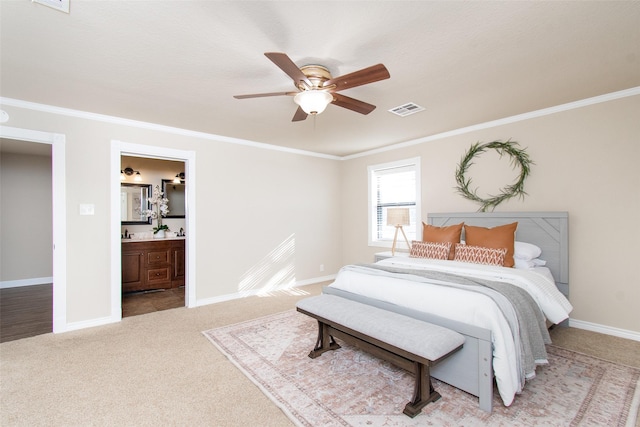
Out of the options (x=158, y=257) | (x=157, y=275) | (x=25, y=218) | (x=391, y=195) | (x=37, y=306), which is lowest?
(x=37, y=306)

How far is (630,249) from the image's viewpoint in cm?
301

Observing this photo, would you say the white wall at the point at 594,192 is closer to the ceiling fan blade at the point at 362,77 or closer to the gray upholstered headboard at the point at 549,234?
the gray upholstered headboard at the point at 549,234

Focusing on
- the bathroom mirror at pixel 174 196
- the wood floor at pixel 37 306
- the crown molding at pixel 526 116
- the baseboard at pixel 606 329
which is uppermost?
the crown molding at pixel 526 116

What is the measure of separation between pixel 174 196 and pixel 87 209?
2655 mm

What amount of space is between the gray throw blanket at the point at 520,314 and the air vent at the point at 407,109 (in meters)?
1.85

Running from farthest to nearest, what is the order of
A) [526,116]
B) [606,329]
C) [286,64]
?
[526,116], [606,329], [286,64]

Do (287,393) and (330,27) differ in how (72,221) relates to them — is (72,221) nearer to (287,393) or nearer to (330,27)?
(287,393)

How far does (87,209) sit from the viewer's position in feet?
11.4

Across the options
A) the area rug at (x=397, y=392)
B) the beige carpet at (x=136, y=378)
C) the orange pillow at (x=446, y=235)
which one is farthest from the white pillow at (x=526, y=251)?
the area rug at (x=397, y=392)

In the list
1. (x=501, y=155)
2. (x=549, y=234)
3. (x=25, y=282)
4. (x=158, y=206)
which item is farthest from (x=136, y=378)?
(x=25, y=282)

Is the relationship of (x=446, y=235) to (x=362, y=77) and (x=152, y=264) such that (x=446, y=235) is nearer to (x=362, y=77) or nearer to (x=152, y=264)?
(x=362, y=77)

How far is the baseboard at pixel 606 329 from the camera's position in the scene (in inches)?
118

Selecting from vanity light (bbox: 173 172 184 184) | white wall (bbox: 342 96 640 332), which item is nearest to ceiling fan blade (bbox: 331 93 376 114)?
white wall (bbox: 342 96 640 332)

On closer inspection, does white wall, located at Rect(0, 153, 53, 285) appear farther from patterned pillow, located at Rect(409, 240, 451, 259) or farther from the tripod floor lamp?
patterned pillow, located at Rect(409, 240, 451, 259)
